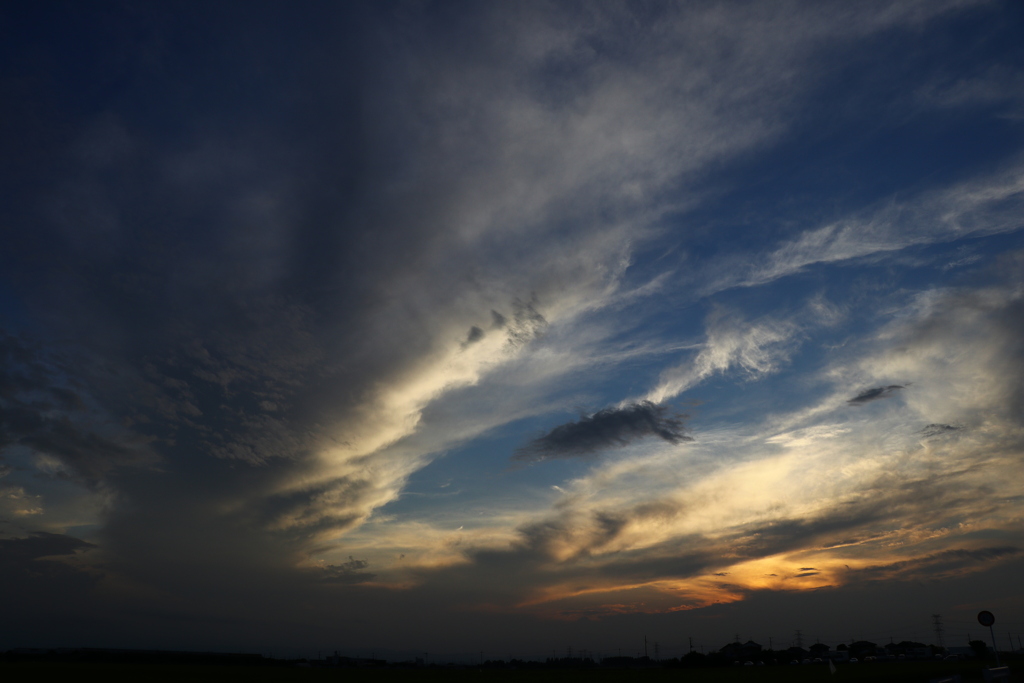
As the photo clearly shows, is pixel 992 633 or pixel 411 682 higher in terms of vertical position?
pixel 992 633

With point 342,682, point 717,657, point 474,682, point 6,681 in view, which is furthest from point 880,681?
point 717,657

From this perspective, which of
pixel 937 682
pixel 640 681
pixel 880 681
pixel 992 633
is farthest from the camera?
pixel 640 681

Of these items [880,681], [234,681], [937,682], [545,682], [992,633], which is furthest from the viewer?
[545,682]

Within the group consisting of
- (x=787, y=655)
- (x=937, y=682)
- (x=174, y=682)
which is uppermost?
(x=937, y=682)

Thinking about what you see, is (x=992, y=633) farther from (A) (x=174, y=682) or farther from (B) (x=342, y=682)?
(A) (x=174, y=682)

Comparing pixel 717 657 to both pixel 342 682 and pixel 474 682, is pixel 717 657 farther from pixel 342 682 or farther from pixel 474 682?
pixel 342 682

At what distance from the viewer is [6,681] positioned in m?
66.1

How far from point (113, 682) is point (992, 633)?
3727 inches

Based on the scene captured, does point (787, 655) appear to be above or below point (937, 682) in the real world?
below

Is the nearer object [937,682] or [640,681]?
[937,682]

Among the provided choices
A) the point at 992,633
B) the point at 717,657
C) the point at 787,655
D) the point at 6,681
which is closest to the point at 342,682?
the point at 6,681

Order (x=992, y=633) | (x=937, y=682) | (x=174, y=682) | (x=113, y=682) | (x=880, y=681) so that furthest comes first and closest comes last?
(x=174, y=682) → (x=113, y=682) → (x=880, y=681) → (x=992, y=633) → (x=937, y=682)

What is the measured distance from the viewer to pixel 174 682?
247ft

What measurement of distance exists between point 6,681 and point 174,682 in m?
18.1
